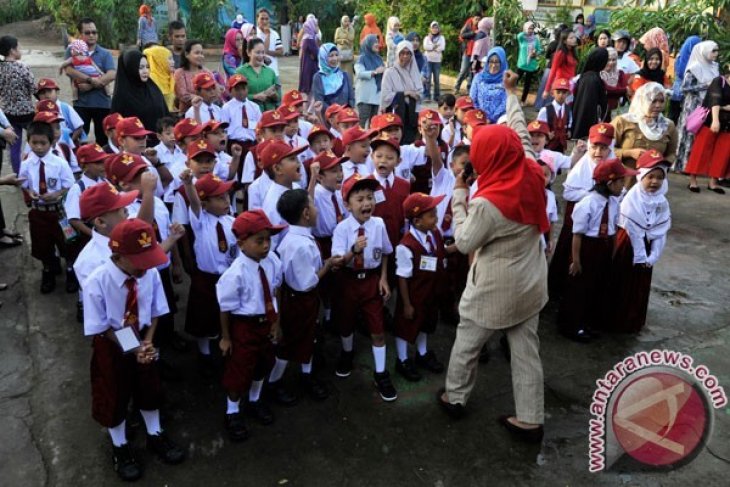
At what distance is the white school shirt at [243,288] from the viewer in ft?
11.5

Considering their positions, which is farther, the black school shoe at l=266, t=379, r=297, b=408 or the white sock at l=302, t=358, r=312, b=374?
the white sock at l=302, t=358, r=312, b=374

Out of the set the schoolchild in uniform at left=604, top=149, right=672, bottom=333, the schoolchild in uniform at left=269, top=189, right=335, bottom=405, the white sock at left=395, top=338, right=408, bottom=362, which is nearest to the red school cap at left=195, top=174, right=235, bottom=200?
the schoolchild in uniform at left=269, top=189, right=335, bottom=405

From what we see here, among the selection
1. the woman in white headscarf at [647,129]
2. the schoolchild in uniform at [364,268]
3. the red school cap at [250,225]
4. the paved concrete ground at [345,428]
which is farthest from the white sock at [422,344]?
the woman in white headscarf at [647,129]

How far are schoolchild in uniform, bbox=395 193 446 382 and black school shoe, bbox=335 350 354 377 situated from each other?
355 millimetres

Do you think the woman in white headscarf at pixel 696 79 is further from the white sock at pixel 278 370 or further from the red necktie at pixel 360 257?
the white sock at pixel 278 370

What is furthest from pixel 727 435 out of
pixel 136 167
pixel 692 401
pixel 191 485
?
pixel 136 167

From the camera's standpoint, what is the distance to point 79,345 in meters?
4.66

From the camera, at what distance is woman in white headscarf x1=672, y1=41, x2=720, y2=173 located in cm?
909

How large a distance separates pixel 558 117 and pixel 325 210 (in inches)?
141

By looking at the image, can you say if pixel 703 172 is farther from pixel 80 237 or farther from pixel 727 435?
pixel 80 237

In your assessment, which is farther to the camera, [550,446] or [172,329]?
[172,329]

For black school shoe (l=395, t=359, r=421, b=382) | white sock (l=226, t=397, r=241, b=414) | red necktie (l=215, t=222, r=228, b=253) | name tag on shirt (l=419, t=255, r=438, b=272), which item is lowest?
black school shoe (l=395, t=359, r=421, b=382)

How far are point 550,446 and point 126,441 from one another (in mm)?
2454

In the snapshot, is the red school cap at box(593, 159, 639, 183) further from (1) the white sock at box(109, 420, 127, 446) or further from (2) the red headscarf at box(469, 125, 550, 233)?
(1) the white sock at box(109, 420, 127, 446)
